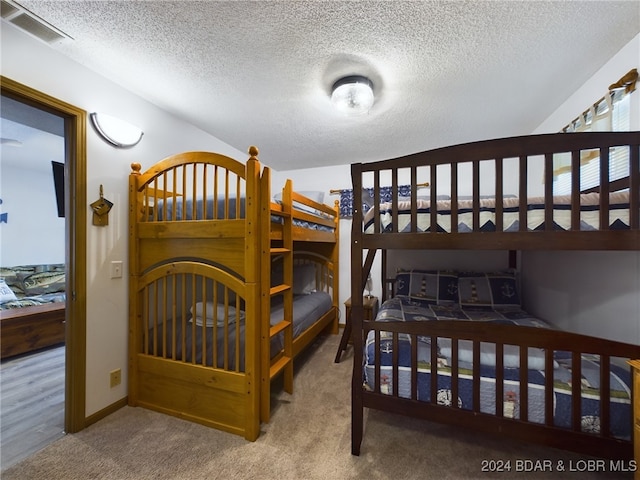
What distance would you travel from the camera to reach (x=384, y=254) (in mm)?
3139

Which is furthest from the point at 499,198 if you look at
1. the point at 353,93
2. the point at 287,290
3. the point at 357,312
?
the point at 287,290

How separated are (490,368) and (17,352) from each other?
4233 millimetres

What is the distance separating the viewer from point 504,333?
45.2 inches

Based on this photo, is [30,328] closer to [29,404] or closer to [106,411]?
[29,404]

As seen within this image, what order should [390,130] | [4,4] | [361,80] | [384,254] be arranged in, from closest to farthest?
1. [4,4]
2. [361,80]
3. [390,130]
4. [384,254]

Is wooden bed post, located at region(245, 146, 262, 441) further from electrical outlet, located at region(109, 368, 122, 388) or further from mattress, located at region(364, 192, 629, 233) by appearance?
electrical outlet, located at region(109, 368, 122, 388)

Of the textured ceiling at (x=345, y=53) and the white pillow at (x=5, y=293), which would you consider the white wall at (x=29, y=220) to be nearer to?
the white pillow at (x=5, y=293)

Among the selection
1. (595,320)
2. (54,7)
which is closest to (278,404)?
(595,320)

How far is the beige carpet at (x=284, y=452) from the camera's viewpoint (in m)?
1.26

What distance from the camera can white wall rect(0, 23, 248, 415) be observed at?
1.44m

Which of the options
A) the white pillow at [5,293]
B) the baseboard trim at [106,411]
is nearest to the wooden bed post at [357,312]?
the baseboard trim at [106,411]

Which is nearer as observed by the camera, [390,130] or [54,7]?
[54,7]

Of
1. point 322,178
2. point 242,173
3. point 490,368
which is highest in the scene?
point 322,178

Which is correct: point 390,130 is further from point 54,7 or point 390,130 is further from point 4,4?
point 4,4
